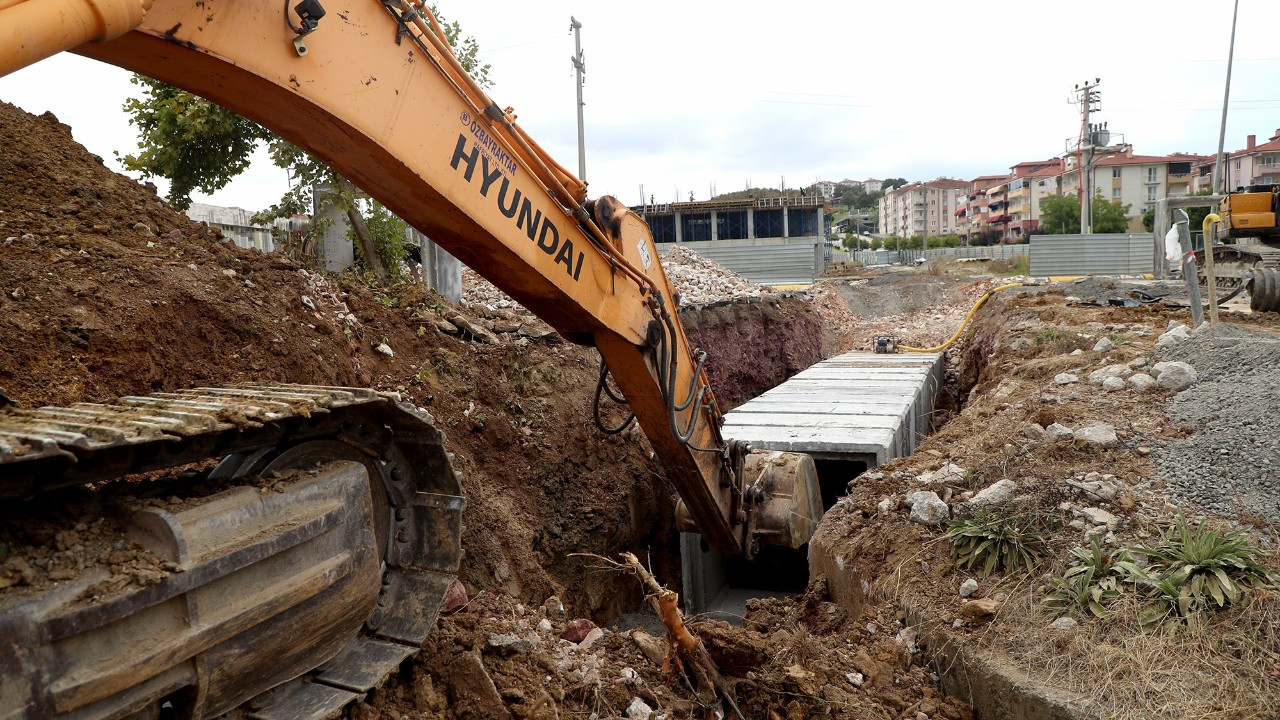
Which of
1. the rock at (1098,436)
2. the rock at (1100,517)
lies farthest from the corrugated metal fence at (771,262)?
the rock at (1100,517)

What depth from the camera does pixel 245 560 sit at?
2361mm

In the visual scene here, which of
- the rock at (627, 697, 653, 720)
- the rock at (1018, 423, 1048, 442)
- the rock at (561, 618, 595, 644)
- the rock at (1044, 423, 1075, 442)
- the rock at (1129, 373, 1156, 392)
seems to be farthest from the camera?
the rock at (1129, 373, 1156, 392)

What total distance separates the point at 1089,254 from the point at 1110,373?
24.6m

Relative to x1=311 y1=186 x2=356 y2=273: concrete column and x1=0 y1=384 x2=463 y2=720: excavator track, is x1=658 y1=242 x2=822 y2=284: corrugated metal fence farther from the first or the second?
x1=0 y1=384 x2=463 y2=720: excavator track

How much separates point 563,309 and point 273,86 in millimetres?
1721

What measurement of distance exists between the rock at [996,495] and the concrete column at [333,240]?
5631 millimetres

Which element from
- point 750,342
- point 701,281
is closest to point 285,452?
point 750,342

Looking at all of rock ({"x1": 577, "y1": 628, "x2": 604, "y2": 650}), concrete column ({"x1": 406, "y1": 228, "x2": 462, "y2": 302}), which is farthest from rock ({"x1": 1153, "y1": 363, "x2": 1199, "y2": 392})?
concrete column ({"x1": 406, "y1": 228, "x2": 462, "y2": 302})

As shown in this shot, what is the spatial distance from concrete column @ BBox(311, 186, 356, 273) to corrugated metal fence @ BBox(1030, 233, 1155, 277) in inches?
1024

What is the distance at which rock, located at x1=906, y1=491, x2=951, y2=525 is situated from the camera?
4.70 meters

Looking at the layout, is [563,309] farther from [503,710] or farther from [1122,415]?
[1122,415]

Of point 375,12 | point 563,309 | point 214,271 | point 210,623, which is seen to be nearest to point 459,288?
point 214,271

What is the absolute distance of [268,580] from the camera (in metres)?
2.46

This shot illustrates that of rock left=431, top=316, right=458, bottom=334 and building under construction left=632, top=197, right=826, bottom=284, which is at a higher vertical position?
building under construction left=632, top=197, right=826, bottom=284
